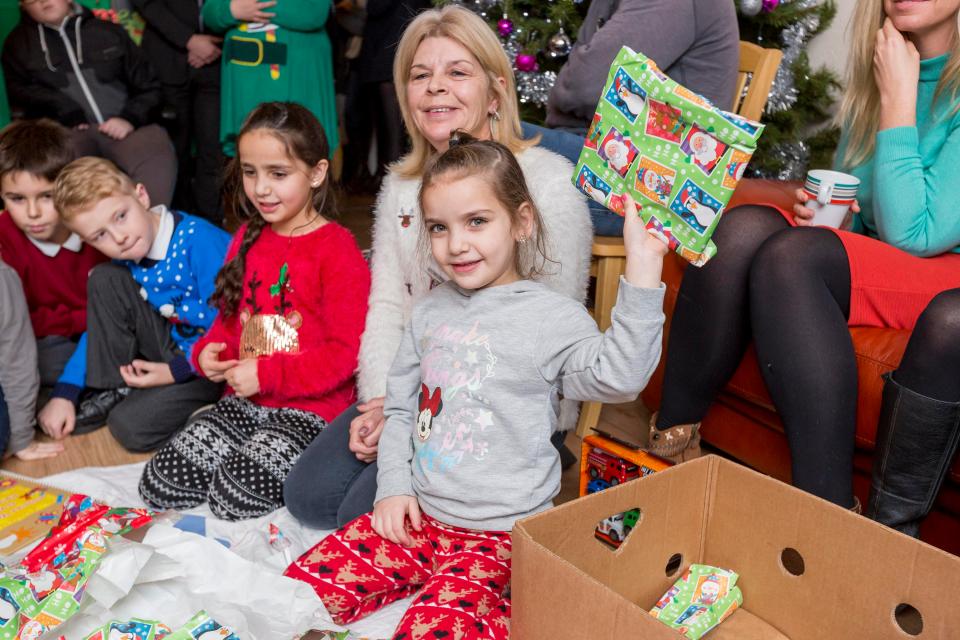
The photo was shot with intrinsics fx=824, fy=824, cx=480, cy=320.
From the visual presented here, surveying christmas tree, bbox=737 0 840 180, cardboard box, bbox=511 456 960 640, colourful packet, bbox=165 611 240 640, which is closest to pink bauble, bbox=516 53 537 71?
christmas tree, bbox=737 0 840 180

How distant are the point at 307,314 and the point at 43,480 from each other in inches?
26.0

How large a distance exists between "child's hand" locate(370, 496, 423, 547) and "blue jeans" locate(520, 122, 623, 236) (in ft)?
2.61

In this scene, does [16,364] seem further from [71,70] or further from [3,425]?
[71,70]

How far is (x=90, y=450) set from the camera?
189cm

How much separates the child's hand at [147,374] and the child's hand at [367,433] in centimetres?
65

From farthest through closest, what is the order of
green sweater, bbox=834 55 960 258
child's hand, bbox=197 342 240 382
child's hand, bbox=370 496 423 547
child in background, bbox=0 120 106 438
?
child in background, bbox=0 120 106 438 < child's hand, bbox=197 342 240 382 < green sweater, bbox=834 55 960 258 < child's hand, bbox=370 496 423 547

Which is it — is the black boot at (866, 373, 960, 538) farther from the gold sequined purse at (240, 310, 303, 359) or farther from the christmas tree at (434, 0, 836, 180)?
the christmas tree at (434, 0, 836, 180)

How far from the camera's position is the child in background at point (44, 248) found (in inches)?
78.7

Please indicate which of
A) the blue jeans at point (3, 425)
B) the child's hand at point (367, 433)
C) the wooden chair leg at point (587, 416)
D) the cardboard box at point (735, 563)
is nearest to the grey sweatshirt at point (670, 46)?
the wooden chair leg at point (587, 416)

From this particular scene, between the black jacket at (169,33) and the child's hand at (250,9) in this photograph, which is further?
the black jacket at (169,33)

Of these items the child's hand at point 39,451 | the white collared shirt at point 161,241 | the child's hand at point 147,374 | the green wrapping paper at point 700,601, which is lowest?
the child's hand at point 39,451

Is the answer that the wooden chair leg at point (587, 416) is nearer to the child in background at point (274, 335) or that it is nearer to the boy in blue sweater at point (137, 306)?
the child in background at point (274, 335)

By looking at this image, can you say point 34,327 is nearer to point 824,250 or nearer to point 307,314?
point 307,314

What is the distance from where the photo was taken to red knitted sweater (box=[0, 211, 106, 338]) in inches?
82.7
